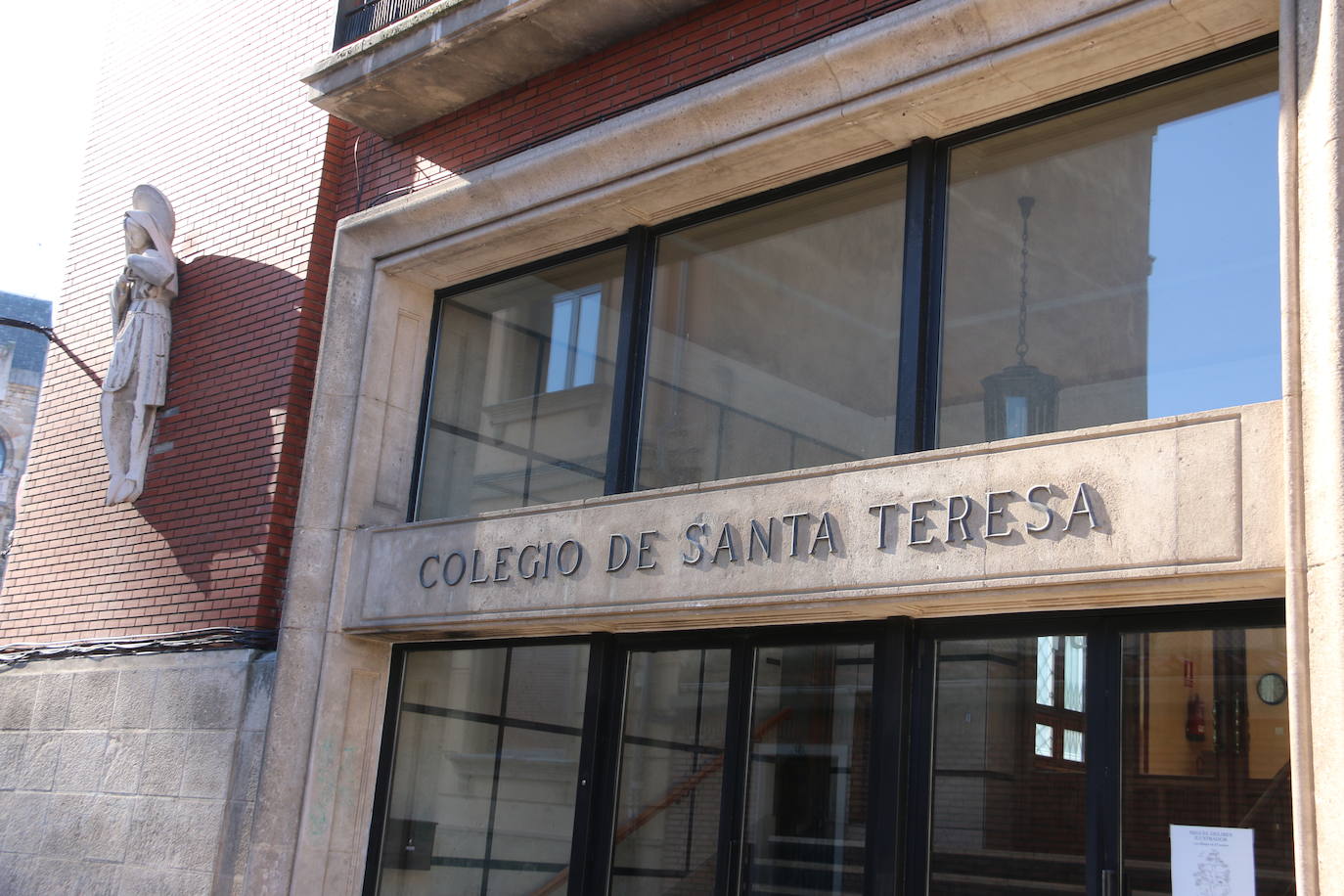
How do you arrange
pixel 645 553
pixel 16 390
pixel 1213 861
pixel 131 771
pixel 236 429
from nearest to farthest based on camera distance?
pixel 1213 861 → pixel 645 553 → pixel 131 771 → pixel 236 429 → pixel 16 390

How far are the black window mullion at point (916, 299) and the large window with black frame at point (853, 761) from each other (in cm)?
107

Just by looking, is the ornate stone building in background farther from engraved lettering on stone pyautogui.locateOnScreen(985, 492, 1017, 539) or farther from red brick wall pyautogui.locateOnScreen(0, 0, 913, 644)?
engraved lettering on stone pyautogui.locateOnScreen(985, 492, 1017, 539)

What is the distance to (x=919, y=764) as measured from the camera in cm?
706

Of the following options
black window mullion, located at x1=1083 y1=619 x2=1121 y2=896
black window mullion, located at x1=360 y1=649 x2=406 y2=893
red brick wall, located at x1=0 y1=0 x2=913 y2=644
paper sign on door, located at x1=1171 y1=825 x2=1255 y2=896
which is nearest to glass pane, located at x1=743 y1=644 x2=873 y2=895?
black window mullion, located at x1=1083 y1=619 x2=1121 y2=896

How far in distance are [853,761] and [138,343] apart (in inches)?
273

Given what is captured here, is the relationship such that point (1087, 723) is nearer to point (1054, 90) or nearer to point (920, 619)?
point (920, 619)

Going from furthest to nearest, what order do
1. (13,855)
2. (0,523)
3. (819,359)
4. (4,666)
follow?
(0,523), (4,666), (13,855), (819,359)

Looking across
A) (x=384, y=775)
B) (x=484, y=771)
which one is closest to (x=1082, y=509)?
(x=484, y=771)

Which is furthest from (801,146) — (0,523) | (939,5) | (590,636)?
(0,523)

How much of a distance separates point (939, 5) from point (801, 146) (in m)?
1.19

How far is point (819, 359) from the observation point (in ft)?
26.8

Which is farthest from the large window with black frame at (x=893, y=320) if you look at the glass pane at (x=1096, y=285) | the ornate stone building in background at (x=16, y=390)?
the ornate stone building in background at (x=16, y=390)

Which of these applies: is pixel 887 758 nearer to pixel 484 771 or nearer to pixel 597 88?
pixel 484 771

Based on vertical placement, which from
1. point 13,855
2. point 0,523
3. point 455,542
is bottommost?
point 13,855
